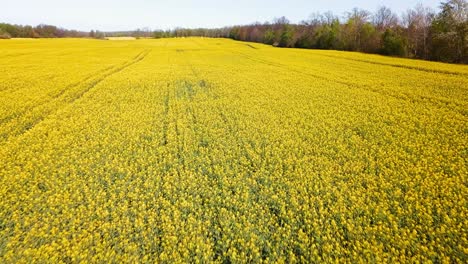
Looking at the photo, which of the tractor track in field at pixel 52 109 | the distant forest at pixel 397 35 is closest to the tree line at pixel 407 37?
the distant forest at pixel 397 35

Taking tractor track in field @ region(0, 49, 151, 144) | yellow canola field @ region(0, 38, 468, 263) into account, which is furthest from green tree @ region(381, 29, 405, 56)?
tractor track in field @ region(0, 49, 151, 144)

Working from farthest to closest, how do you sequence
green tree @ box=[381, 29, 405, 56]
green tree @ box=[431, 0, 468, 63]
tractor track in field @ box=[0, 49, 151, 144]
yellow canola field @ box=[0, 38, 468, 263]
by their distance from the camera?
green tree @ box=[381, 29, 405, 56], green tree @ box=[431, 0, 468, 63], tractor track in field @ box=[0, 49, 151, 144], yellow canola field @ box=[0, 38, 468, 263]

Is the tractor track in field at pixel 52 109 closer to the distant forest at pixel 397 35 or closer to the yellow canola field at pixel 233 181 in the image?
the yellow canola field at pixel 233 181

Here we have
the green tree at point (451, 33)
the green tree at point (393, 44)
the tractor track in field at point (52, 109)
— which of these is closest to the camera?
the tractor track in field at point (52, 109)

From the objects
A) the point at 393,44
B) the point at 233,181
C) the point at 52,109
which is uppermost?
the point at 393,44

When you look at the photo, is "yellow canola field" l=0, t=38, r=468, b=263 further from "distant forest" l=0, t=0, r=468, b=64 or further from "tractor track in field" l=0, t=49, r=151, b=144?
"distant forest" l=0, t=0, r=468, b=64

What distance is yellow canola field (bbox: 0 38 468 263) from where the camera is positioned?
18.7ft

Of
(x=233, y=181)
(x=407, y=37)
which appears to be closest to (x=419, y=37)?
(x=407, y=37)

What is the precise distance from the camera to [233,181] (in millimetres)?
8227

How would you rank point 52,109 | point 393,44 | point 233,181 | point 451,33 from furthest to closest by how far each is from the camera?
point 393,44 < point 451,33 < point 52,109 < point 233,181

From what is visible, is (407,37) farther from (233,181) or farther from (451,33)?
(233,181)

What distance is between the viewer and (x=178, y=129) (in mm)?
12703

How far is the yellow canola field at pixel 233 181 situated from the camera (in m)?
5.69

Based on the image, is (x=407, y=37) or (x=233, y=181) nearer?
(x=233, y=181)
